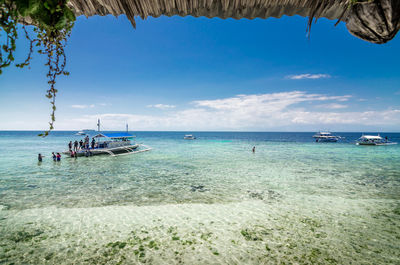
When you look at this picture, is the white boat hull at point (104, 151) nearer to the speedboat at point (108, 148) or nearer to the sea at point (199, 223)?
the speedboat at point (108, 148)

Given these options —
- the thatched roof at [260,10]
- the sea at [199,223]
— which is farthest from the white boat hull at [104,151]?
the thatched roof at [260,10]

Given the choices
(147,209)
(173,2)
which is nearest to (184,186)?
(147,209)

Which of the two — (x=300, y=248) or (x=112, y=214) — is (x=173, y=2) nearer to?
(x=300, y=248)

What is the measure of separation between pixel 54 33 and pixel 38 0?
0.63 meters

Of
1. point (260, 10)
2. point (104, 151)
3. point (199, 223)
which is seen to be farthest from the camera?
point (104, 151)

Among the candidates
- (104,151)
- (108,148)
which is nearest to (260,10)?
(104,151)

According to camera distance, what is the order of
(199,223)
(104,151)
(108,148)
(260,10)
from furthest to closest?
(108,148) → (104,151) → (199,223) → (260,10)

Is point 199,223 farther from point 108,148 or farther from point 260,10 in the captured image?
point 108,148

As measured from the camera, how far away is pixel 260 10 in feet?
8.79

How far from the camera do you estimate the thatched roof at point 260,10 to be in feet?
7.23

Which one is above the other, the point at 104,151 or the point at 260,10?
the point at 260,10

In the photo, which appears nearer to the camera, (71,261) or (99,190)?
(71,261)

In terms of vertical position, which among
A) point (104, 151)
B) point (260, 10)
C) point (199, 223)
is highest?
point (260, 10)

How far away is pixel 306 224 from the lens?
6.54m
